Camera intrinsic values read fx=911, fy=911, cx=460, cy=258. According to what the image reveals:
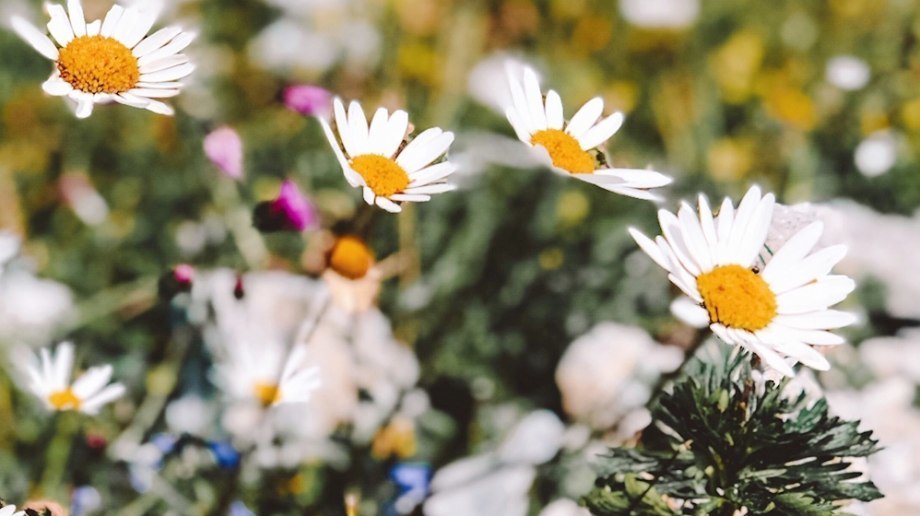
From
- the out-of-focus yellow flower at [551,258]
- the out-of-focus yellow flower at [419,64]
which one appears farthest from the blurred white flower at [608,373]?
the out-of-focus yellow flower at [419,64]

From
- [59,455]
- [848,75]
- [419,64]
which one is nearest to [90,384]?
[59,455]

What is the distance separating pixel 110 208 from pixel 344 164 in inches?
39.6

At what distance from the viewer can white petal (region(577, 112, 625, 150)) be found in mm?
884

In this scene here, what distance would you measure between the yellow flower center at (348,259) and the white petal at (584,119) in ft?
1.07

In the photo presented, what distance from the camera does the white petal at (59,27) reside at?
79 cm

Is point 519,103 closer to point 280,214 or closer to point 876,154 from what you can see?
point 280,214

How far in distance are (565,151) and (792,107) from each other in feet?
3.97

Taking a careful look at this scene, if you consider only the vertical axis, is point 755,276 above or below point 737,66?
below

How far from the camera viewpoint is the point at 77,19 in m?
0.80

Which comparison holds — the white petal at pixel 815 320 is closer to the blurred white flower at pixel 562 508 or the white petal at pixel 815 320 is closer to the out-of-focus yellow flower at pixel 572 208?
the blurred white flower at pixel 562 508

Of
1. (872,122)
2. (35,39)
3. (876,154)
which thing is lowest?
(35,39)

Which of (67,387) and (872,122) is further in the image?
(872,122)

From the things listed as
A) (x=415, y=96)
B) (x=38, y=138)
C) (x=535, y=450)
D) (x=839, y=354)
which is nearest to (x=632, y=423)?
(x=535, y=450)

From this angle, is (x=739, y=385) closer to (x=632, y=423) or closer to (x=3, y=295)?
(x=632, y=423)
